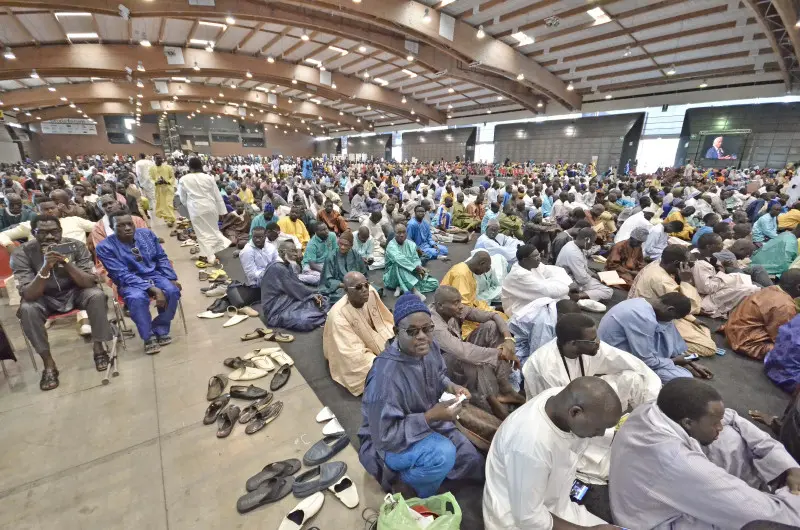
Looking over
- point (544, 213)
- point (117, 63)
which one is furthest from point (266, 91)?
point (544, 213)

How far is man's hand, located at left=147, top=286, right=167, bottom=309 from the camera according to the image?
359cm

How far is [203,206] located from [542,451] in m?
6.99

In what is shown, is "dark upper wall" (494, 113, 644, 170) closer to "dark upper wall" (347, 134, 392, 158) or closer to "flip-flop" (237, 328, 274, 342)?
"dark upper wall" (347, 134, 392, 158)

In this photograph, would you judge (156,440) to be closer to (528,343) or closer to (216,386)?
(216,386)

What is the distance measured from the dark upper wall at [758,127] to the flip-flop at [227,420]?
25.2 metres

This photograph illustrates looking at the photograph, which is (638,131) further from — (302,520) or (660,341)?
(302,520)

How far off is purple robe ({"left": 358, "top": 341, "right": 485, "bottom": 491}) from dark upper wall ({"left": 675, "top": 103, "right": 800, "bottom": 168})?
2419 centimetres

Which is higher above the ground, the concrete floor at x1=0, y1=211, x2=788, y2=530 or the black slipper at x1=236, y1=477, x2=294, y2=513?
the black slipper at x1=236, y1=477, x2=294, y2=513

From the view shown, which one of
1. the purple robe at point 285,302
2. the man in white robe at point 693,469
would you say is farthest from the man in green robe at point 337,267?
the man in white robe at point 693,469

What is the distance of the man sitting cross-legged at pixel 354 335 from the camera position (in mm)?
3094

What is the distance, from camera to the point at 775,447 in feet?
6.02

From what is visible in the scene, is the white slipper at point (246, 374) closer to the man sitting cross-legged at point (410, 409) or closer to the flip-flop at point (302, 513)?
the flip-flop at point (302, 513)

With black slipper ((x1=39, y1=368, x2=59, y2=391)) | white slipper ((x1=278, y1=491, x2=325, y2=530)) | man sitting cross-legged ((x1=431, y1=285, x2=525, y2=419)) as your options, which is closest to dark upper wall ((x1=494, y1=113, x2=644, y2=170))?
man sitting cross-legged ((x1=431, y1=285, x2=525, y2=419))

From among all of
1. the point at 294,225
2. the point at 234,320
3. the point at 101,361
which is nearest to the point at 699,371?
the point at 234,320
